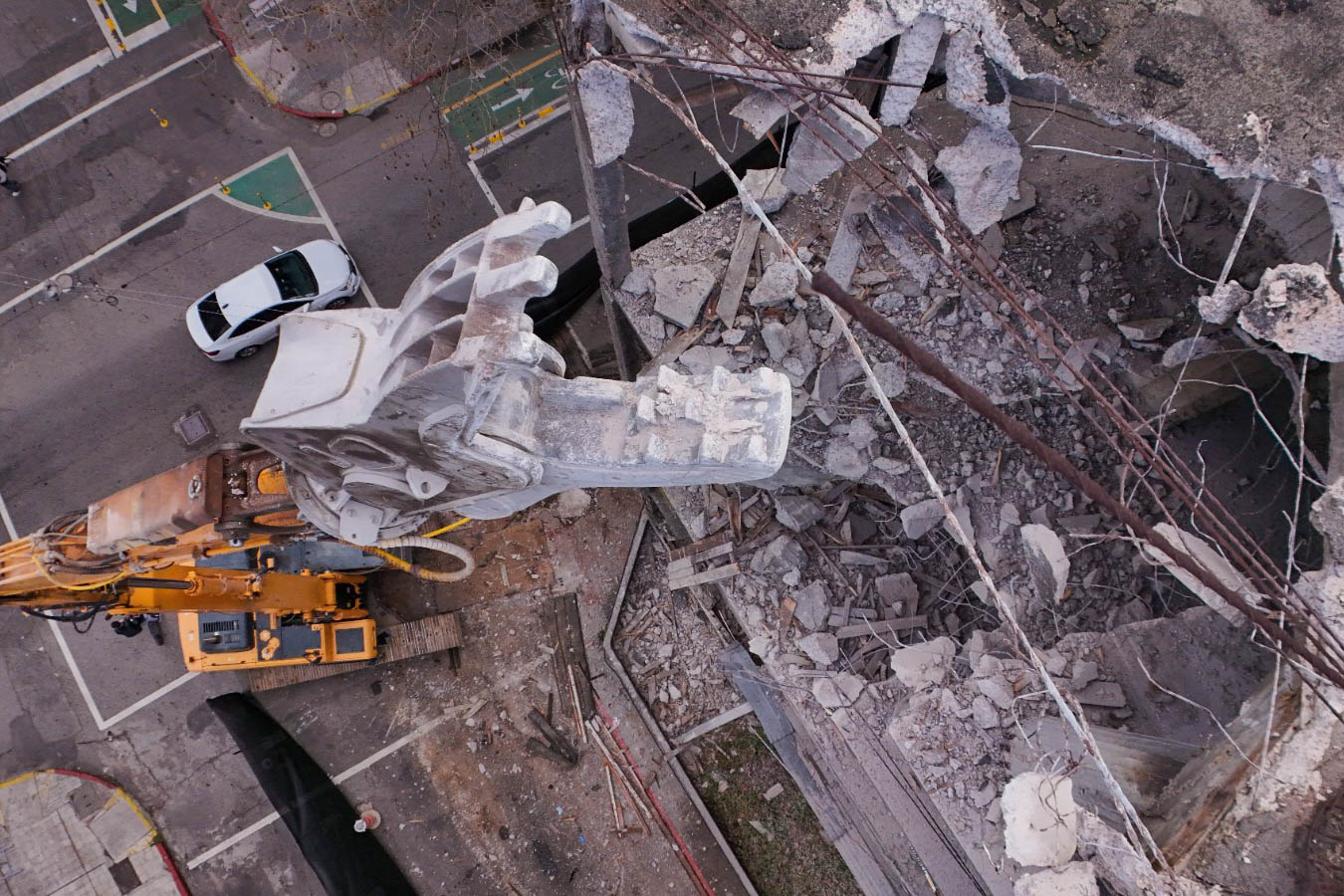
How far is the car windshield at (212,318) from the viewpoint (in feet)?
35.1

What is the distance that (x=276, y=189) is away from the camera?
459 inches

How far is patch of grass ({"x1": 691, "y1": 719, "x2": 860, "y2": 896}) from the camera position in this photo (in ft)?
31.8

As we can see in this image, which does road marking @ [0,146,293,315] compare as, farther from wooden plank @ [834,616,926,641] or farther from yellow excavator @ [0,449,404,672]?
wooden plank @ [834,616,926,641]

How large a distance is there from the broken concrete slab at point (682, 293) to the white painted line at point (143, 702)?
25.4 feet

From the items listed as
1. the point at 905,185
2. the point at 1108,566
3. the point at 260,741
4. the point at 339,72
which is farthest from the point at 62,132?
the point at 1108,566

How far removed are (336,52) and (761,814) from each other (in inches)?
468

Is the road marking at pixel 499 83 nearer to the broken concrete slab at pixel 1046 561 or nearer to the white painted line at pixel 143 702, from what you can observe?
the white painted line at pixel 143 702

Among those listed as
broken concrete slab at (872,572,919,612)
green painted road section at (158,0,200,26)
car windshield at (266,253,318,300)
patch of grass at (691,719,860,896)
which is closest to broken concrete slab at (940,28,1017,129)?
broken concrete slab at (872,572,919,612)

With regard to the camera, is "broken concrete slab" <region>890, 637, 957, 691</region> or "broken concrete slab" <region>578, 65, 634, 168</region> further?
"broken concrete slab" <region>890, 637, 957, 691</region>

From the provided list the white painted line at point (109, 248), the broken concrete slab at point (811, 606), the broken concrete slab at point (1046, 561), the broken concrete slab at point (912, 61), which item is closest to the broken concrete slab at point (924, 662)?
the broken concrete slab at point (1046, 561)

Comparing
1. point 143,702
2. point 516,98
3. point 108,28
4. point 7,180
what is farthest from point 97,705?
point 516,98

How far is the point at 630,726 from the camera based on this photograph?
10172mm

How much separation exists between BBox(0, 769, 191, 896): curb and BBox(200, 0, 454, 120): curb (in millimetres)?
9214

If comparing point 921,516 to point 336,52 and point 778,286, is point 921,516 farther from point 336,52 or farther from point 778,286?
point 336,52
